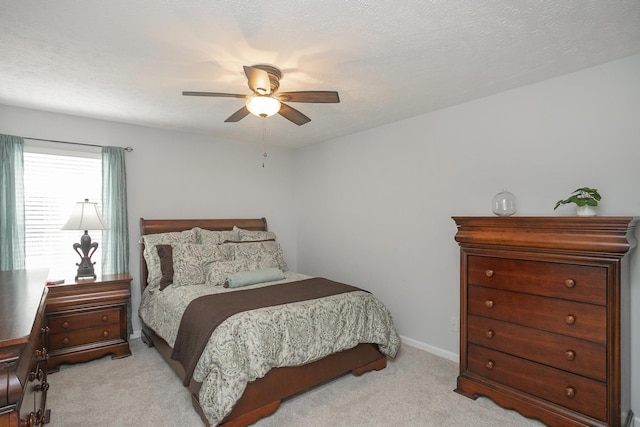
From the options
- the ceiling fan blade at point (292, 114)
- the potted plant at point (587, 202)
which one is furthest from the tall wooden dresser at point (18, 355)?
the potted plant at point (587, 202)

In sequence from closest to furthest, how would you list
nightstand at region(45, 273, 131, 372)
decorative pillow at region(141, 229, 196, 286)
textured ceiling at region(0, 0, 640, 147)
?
1. textured ceiling at region(0, 0, 640, 147)
2. nightstand at region(45, 273, 131, 372)
3. decorative pillow at region(141, 229, 196, 286)

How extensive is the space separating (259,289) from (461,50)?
2484mm

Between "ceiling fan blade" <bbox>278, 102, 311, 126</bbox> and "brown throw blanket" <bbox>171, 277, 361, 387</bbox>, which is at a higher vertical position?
"ceiling fan blade" <bbox>278, 102, 311, 126</bbox>

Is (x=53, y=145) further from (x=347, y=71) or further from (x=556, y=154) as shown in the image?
(x=556, y=154)

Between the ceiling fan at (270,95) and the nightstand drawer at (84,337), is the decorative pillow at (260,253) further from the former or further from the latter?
the ceiling fan at (270,95)

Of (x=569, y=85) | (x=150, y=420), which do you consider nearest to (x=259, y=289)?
(x=150, y=420)

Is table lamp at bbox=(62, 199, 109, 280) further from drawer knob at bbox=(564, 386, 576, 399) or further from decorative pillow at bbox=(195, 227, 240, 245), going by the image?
drawer knob at bbox=(564, 386, 576, 399)

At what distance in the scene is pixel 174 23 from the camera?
1.86 meters

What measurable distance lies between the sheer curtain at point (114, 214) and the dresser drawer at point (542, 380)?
11.6 ft

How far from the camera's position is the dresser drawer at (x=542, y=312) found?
6.72ft

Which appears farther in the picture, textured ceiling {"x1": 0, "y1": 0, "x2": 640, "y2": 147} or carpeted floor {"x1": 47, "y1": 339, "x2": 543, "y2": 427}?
carpeted floor {"x1": 47, "y1": 339, "x2": 543, "y2": 427}

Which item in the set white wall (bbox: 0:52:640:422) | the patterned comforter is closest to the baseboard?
white wall (bbox: 0:52:640:422)

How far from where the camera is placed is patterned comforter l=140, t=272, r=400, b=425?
218 centimetres

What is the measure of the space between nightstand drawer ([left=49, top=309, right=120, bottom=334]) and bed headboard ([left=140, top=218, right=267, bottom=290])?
2.01 feet
